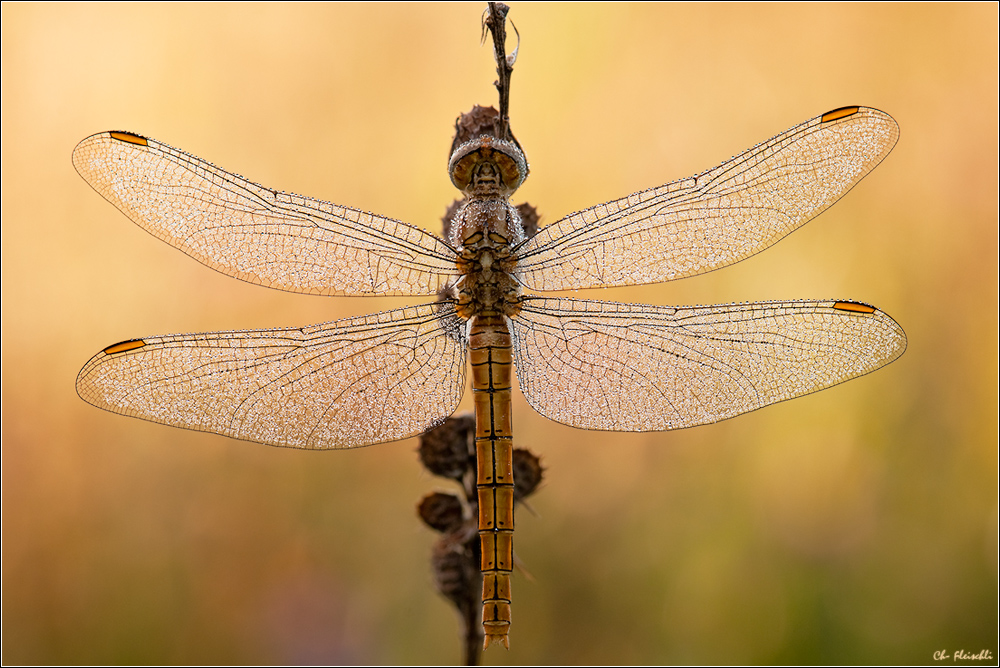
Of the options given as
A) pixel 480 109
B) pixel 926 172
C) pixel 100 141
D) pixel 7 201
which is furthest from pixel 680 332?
pixel 7 201

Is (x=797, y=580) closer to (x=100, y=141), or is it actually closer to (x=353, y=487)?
(x=353, y=487)

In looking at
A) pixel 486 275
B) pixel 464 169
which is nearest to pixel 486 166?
pixel 464 169

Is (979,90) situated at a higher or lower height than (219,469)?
higher

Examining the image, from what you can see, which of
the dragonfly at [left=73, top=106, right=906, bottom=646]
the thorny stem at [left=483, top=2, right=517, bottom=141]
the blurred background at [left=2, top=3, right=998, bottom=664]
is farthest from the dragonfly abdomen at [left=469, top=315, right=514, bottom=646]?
the blurred background at [left=2, top=3, right=998, bottom=664]

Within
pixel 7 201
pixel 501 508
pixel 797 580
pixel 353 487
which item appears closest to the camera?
pixel 501 508

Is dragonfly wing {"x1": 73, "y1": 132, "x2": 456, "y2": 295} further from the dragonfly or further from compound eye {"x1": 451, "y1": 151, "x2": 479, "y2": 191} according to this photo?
compound eye {"x1": 451, "y1": 151, "x2": 479, "y2": 191}

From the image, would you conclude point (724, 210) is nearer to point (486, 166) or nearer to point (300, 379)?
point (486, 166)
